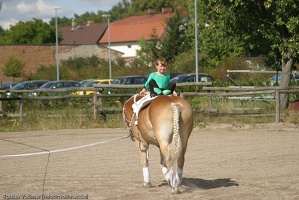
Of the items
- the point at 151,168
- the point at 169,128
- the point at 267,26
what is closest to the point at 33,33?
the point at 267,26

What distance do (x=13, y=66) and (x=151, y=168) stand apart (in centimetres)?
5469

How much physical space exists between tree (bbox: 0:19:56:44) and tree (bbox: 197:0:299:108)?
62.5 meters

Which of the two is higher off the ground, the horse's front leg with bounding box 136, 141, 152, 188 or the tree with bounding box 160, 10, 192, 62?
the tree with bounding box 160, 10, 192, 62

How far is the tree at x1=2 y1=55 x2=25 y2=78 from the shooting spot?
6588 cm

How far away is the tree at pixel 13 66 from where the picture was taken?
6588cm

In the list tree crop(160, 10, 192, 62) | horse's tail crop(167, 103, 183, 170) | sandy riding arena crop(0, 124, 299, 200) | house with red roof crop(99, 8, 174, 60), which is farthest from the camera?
house with red roof crop(99, 8, 174, 60)

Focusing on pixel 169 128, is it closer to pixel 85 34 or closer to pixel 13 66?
pixel 13 66

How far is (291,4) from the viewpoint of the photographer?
2359 cm

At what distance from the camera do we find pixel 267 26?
25.4 meters

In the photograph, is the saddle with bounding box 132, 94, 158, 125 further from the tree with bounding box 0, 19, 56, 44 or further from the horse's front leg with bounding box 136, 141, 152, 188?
the tree with bounding box 0, 19, 56, 44

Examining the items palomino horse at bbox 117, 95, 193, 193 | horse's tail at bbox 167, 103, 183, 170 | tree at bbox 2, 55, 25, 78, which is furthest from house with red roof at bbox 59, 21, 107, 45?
horse's tail at bbox 167, 103, 183, 170

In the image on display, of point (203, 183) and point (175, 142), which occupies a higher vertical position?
point (175, 142)

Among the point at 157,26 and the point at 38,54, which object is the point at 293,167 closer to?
the point at 38,54

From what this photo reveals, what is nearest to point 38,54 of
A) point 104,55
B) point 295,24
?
point 104,55
